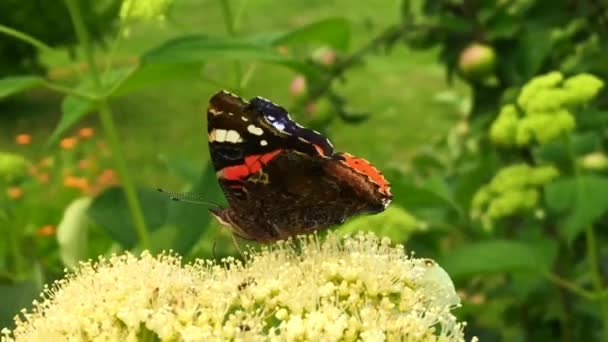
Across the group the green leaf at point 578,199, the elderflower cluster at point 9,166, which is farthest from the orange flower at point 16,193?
the green leaf at point 578,199

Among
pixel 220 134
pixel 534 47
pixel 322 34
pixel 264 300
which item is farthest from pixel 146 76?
pixel 534 47

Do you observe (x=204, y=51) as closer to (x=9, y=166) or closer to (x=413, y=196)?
(x=413, y=196)

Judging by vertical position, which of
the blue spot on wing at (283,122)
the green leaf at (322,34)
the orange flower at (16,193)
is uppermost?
the orange flower at (16,193)

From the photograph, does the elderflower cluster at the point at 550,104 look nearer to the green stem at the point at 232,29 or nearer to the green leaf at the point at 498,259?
the green leaf at the point at 498,259

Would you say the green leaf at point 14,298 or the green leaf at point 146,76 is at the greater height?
the green leaf at point 146,76

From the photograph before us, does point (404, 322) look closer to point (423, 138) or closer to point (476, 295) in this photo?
point (476, 295)

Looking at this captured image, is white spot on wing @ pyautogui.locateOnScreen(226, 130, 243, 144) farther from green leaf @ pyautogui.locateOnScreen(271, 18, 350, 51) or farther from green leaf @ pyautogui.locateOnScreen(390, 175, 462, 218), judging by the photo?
green leaf @ pyautogui.locateOnScreen(271, 18, 350, 51)

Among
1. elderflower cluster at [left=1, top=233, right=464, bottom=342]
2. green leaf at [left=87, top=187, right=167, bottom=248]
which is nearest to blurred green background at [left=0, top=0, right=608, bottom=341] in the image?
green leaf at [left=87, top=187, right=167, bottom=248]
